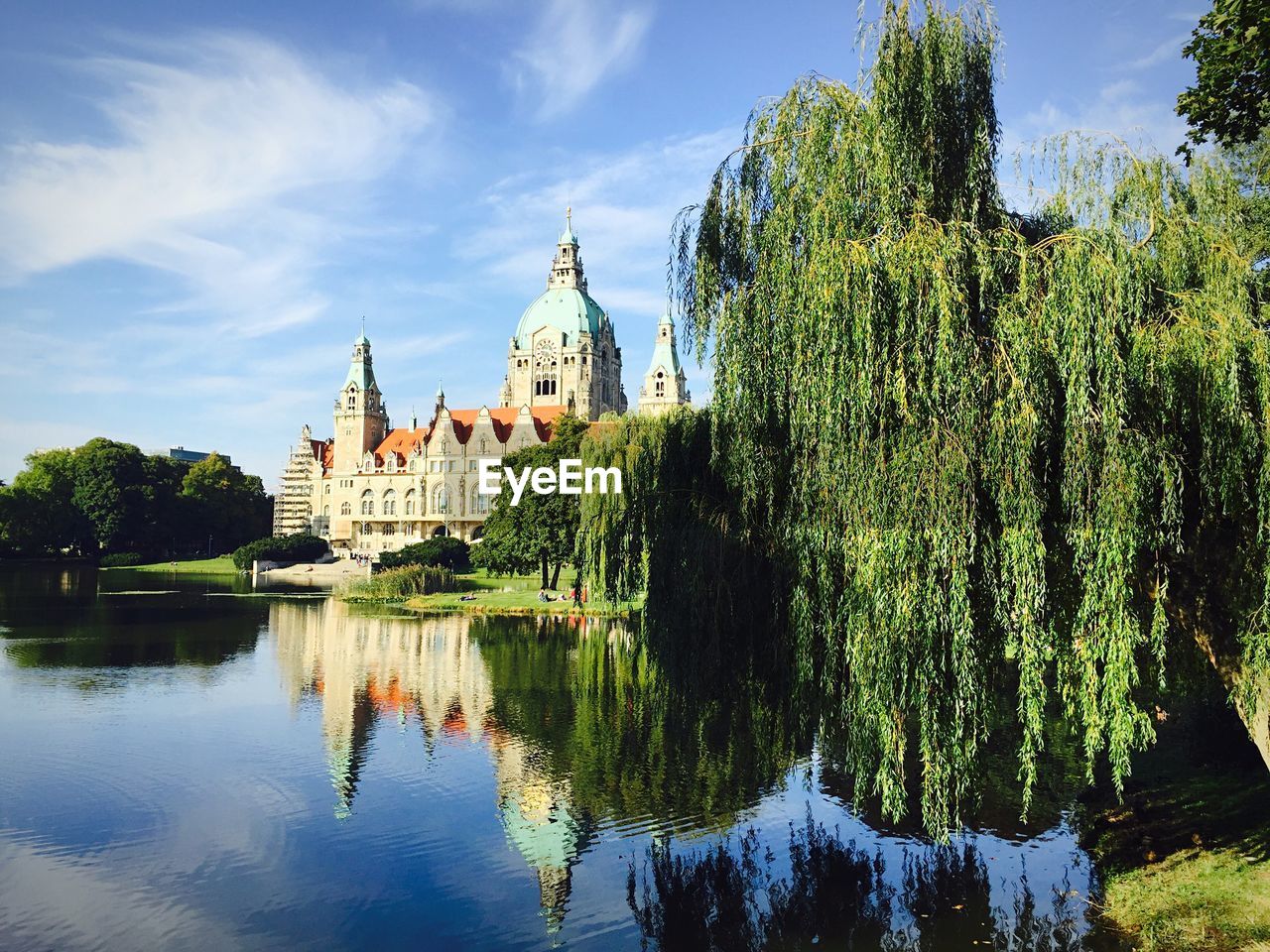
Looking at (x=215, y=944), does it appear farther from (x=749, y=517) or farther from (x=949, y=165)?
(x=949, y=165)

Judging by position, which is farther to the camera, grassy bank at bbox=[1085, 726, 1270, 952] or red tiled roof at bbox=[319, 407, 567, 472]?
red tiled roof at bbox=[319, 407, 567, 472]

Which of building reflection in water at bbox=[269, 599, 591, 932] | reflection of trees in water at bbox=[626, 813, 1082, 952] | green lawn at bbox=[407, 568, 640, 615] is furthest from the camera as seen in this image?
green lawn at bbox=[407, 568, 640, 615]

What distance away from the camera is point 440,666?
28.8 m

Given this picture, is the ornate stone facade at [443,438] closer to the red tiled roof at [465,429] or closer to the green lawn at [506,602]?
the red tiled roof at [465,429]

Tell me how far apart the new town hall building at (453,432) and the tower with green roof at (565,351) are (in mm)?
111

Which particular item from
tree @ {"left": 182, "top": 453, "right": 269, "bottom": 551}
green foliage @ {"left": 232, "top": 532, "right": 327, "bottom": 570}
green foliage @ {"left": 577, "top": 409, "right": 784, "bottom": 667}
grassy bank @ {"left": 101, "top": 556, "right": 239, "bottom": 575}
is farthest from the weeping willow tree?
tree @ {"left": 182, "top": 453, "right": 269, "bottom": 551}

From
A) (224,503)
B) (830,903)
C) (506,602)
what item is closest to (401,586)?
(506,602)

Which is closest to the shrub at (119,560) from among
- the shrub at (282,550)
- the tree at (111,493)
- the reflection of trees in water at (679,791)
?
the tree at (111,493)

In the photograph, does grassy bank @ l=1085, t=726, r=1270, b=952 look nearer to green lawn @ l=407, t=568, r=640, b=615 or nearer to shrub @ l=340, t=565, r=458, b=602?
green lawn @ l=407, t=568, r=640, b=615

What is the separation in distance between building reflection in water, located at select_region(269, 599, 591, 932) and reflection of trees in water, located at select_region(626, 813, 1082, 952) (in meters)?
1.34

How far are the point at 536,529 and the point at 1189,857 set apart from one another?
37541 millimetres

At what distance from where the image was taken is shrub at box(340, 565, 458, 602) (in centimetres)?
5244

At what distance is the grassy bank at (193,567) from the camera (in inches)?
3118

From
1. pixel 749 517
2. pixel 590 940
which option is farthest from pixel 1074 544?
pixel 590 940
